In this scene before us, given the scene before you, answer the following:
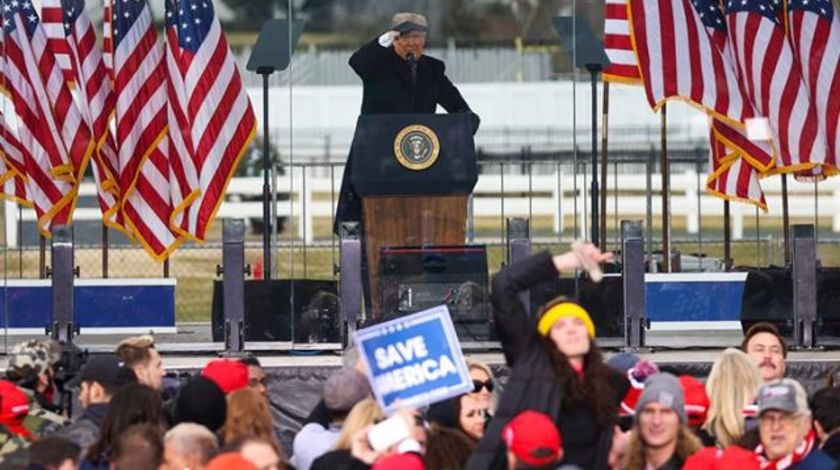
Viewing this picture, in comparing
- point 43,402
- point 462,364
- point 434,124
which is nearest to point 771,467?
point 462,364

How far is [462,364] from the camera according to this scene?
435 inches

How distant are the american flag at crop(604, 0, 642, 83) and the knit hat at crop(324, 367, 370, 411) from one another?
24.1ft

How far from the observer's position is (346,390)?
11.8 metres

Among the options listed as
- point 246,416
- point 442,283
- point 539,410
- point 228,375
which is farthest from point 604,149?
point 539,410

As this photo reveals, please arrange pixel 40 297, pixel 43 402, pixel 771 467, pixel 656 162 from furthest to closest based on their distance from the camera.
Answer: pixel 656 162 < pixel 40 297 < pixel 43 402 < pixel 771 467

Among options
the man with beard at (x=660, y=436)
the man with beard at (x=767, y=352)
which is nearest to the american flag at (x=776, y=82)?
the man with beard at (x=767, y=352)

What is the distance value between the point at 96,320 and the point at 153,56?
2062mm

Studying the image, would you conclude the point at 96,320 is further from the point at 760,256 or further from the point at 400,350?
the point at 400,350

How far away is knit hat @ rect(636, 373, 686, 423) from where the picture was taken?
34.7 feet

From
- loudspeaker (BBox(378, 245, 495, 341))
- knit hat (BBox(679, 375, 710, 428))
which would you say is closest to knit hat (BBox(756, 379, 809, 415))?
knit hat (BBox(679, 375, 710, 428))

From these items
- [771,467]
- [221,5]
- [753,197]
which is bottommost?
[771,467]

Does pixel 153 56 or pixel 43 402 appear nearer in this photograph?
pixel 43 402

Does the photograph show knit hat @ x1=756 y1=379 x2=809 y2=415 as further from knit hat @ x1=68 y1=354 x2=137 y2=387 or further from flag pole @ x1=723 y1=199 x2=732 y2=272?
flag pole @ x1=723 y1=199 x2=732 y2=272

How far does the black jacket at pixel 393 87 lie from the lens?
1861 cm
